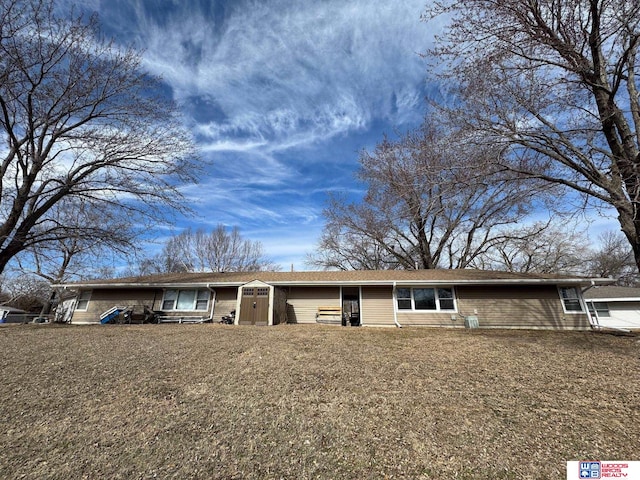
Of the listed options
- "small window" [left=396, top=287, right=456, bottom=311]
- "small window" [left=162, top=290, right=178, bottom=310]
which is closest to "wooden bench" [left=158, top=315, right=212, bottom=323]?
"small window" [left=162, top=290, right=178, bottom=310]

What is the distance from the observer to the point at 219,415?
158 inches

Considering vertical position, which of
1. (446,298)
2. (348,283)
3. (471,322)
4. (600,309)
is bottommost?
(471,322)

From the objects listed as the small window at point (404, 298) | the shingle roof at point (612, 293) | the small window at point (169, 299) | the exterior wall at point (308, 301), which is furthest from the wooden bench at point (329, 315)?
the shingle roof at point (612, 293)

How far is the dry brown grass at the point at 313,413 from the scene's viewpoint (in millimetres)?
3025

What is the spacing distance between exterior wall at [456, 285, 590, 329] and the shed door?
9065 millimetres

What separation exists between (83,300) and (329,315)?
14.2 m

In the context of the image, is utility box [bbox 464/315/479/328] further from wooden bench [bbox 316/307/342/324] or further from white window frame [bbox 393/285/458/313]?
wooden bench [bbox 316/307/342/324]

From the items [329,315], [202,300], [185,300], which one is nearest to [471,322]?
[329,315]

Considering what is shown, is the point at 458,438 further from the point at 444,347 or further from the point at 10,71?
the point at 10,71

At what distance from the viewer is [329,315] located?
14094 mm

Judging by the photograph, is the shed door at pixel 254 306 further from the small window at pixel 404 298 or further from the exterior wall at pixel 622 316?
the exterior wall at pixel 622 316

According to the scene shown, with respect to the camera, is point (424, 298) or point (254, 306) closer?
point (254, 306)

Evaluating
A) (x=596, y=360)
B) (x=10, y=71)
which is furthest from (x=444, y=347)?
(x=10, y=71)

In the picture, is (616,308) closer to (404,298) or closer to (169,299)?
(404,298)
